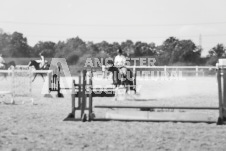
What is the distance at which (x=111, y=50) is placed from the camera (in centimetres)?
8756

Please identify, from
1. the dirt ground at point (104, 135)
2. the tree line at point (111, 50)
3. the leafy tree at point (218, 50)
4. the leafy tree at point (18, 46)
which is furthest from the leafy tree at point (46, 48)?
the dirt ground at point (104, 135)

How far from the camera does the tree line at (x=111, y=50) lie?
68.1 meters

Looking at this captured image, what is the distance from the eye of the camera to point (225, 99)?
8.55 meters

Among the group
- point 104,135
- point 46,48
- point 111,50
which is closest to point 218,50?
point 111,50

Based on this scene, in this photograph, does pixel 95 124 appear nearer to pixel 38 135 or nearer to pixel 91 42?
pixel 38 135

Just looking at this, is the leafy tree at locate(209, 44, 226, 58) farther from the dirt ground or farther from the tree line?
the dirt ground

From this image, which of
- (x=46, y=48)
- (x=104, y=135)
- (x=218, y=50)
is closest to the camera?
(x=104, y=135)

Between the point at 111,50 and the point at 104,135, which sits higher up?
the point at 111,50

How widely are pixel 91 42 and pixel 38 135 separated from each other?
258 feet

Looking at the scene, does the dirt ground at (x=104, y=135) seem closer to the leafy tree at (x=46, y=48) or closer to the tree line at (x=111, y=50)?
the tree line at (x=111, y=50)

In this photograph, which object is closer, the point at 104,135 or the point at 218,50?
the point at 104,135

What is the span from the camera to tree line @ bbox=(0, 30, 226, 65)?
6806 centimetres

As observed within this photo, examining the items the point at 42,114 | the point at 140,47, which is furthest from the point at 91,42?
the point at 42,114

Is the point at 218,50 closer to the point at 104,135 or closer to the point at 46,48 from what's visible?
the point at 46,48
